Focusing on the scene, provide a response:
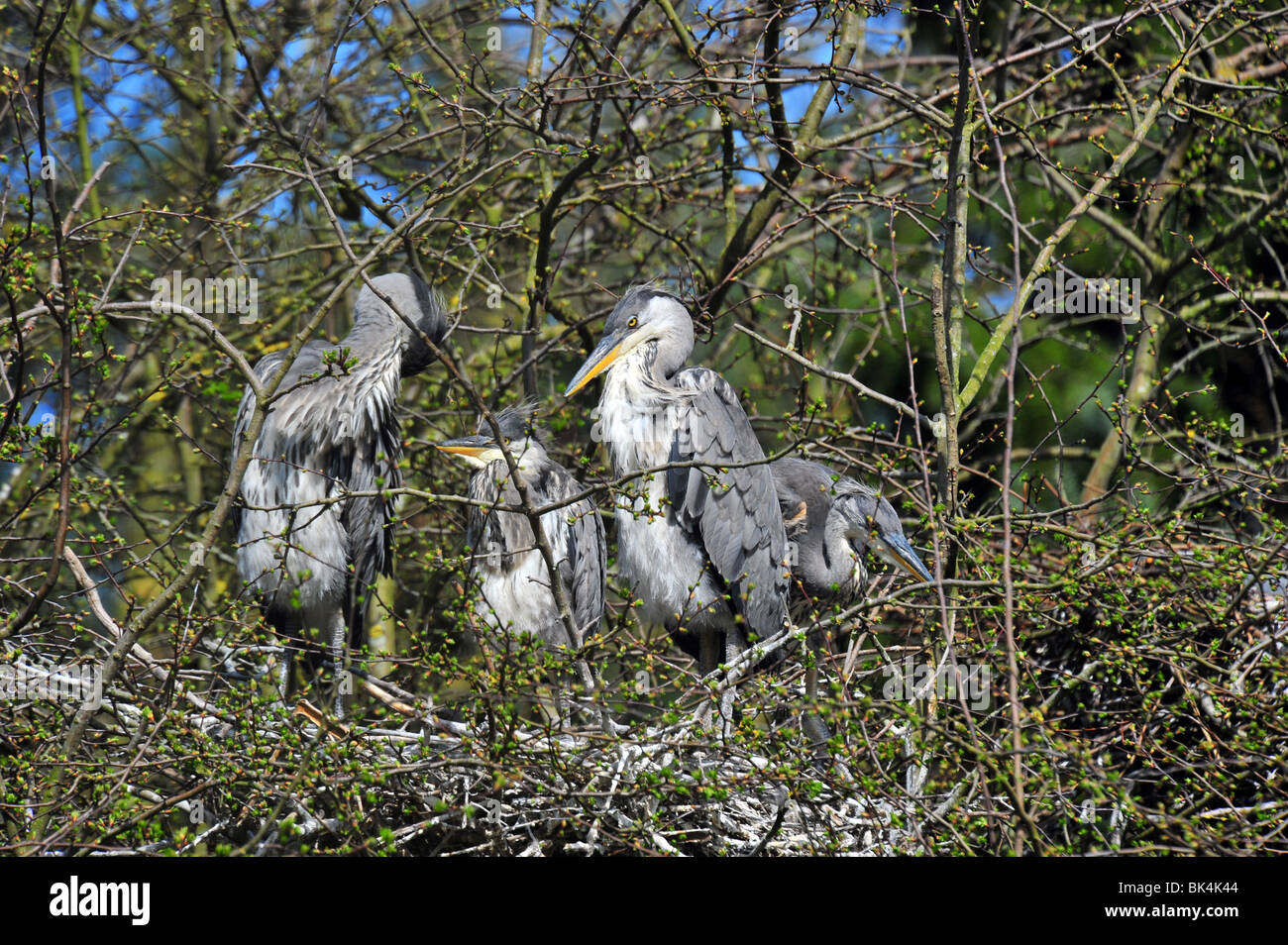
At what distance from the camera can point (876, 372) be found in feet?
26.8

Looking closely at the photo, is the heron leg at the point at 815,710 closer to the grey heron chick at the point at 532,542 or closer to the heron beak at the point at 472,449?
the grey heron chick at the point at 532,542

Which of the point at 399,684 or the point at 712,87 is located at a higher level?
the point at 712,87

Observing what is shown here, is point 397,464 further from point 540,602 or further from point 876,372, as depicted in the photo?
point 876,372

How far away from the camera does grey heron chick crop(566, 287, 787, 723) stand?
4.78 metres

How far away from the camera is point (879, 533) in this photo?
4676 millimetres

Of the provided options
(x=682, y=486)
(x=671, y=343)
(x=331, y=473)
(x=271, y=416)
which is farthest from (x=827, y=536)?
(x=271, y=416)

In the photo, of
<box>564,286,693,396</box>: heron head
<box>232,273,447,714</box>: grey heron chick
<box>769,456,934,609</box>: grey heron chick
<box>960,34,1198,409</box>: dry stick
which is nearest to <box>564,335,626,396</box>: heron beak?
<box>564,286,693,396</box>: heron head

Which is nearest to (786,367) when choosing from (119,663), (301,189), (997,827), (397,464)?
(397,464)

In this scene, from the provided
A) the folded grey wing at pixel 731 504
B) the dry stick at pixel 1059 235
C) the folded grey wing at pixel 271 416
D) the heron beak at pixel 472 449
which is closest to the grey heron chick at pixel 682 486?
the folded grey wing at pixel 731 504

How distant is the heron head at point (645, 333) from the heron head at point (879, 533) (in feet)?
3.17

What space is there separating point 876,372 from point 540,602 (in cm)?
394

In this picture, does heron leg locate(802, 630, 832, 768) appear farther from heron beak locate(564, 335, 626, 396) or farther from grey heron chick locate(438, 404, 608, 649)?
heron beak locate(564, 335, 626, 396)

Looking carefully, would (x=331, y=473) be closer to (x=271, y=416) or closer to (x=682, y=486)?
(x=271, y=416)

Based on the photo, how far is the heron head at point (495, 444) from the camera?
16.1 ft
